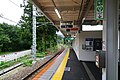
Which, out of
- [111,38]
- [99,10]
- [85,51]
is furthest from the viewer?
[85,51]

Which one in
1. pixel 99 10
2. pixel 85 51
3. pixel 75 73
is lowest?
pixel 75 73

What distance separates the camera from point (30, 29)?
29047 mm

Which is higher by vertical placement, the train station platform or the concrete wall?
the concrete wall

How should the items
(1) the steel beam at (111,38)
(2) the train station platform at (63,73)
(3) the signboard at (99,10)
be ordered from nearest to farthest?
(1) the steel beam at (111,38) < (3) the signboard at (99,10) < (2) the train station platform at (63,73)

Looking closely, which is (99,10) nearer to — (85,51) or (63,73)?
(63,73)

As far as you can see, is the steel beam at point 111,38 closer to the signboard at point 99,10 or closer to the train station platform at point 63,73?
the signboard at point 99,10

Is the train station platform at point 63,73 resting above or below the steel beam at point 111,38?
A: below

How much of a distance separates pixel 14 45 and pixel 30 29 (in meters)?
13.3

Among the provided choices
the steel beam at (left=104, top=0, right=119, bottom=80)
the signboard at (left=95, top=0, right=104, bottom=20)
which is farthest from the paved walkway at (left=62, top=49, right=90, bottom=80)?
the signboard at (left=95, top=0, right=104, bottom=20)

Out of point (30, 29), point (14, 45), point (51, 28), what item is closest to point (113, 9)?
point (30, 29)

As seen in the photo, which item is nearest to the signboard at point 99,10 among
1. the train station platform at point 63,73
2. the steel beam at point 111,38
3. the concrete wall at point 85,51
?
the steel beam at point 111,38

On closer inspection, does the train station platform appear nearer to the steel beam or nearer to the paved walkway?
the paved walkway

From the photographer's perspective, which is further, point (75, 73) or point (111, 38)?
point (75, 73)

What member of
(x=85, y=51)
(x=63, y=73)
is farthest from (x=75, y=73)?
(x=85, y=51)
